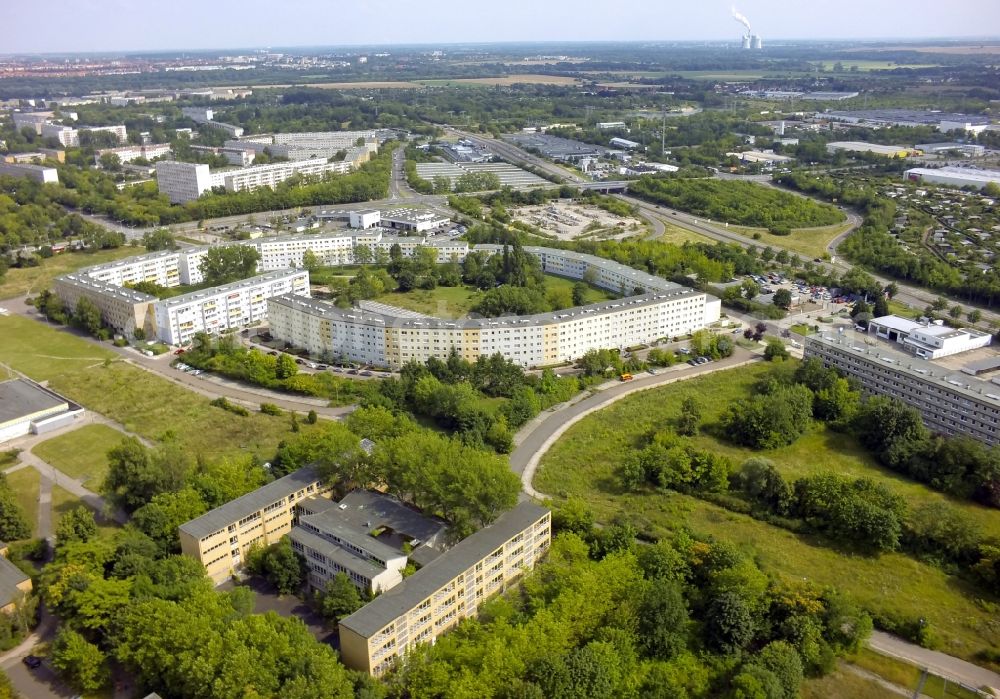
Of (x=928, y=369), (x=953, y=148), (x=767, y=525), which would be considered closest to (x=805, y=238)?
(x=928, y=369)

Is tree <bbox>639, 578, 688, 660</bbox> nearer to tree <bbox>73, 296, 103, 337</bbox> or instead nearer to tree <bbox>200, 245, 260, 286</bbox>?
tree <bbox>73, 296, 103, 337</bbox>

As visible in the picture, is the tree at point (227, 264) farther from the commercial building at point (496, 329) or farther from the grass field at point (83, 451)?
the grass field at point (83, 451)

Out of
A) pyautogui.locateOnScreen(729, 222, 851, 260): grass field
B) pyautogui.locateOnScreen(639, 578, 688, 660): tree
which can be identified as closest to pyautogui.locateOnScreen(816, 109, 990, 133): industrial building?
pyautogui.locateOnScreen(729, 222, 851, 260): grass field

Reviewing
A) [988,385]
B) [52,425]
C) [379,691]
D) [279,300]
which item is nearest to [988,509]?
[988,385]

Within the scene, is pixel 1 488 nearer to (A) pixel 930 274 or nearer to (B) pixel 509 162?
(A) pixel 930 274

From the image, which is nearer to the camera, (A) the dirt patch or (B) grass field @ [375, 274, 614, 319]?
(B) grass field @ [375, 274, 614, 319]

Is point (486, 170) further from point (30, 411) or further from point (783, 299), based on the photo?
point (30, 411)
